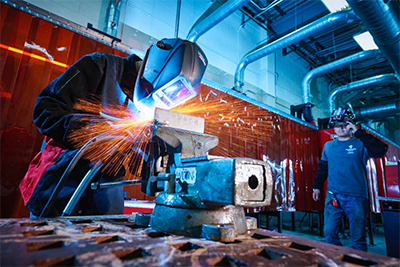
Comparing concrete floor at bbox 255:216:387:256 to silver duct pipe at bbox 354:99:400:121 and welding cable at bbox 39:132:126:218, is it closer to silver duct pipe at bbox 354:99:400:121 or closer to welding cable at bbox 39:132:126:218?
silver duct pipe at bbox 354:99:400:121

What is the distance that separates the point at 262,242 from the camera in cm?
86

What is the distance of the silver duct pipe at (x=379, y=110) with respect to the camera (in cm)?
903

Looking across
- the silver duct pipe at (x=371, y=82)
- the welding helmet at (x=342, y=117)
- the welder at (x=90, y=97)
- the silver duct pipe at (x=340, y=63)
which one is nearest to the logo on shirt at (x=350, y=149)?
the welding helmet at (x=342, y=117)

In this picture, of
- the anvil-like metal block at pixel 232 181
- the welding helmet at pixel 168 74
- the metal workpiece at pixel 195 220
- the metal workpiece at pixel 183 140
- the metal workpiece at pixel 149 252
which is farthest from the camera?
the welding helmet at pixel 168 74

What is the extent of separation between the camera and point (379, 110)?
927cm

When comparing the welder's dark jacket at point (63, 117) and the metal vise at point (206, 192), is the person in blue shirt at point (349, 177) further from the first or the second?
the welder's dark jacket at point (63, 117)

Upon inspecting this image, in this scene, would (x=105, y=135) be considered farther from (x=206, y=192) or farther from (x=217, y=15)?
(x=217, y=15)

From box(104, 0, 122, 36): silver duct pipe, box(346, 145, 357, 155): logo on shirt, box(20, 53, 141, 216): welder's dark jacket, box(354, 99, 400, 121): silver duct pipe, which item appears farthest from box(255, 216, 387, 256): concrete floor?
box(104, 0, 122, 36): silver duct pipe

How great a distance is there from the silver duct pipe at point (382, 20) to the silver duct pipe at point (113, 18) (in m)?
3.96

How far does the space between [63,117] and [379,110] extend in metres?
11.4

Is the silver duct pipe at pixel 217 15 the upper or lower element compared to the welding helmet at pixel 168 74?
upper

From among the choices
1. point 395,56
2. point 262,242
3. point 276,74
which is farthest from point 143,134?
point 276,74

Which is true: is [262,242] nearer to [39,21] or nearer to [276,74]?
[39,21]

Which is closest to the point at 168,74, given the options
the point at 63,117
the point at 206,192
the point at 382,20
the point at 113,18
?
the point at 63,117
